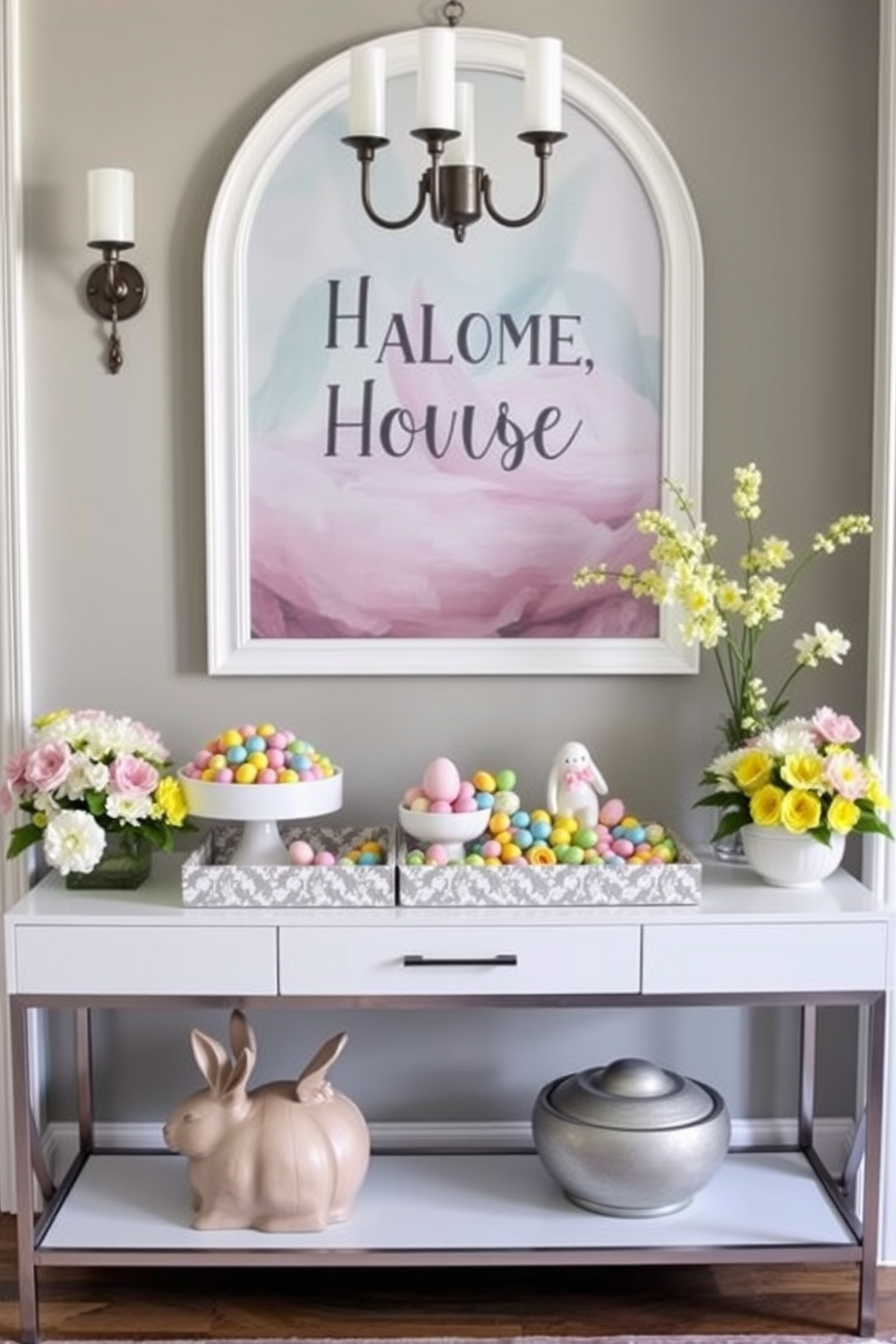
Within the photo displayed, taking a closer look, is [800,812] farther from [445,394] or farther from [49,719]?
[49,719]

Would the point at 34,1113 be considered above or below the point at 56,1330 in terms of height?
above

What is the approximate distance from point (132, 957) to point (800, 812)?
3.67ft

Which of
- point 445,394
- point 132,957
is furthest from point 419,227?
point 132,957

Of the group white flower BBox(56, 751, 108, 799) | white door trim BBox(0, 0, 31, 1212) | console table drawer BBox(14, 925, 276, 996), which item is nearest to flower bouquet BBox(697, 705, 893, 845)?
console table drawer BBox(14, 925, 276, 996)

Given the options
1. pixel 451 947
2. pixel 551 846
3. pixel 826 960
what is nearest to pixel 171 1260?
pixel 451 947

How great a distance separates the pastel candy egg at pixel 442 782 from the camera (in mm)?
2762

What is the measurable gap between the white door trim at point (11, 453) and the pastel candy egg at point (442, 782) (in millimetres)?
798

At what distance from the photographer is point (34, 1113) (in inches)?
121

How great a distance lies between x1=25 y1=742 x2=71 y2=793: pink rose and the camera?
273cm

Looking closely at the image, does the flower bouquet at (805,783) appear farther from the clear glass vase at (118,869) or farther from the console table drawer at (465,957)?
the clear glass vase at (118,869)

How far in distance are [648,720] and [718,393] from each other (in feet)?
2.04

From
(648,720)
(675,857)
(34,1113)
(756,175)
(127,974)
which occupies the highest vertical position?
(756,175)

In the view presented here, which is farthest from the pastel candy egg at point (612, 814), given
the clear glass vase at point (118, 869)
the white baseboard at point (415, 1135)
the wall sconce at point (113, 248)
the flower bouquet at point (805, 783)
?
the wall sconce at point (113, 248)

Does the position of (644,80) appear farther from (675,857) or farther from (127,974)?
(127,974)
